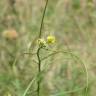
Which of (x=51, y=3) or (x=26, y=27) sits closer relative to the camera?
(x=26, y=27)

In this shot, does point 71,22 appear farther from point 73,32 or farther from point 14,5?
point 14,5

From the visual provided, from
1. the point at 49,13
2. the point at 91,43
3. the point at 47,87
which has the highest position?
the point at 49,13

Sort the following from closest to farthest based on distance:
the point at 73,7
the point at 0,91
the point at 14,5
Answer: the point at 0,91, the point at 14,5, the point at 73,7

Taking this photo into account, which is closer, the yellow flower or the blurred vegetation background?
the blurred vegetation background

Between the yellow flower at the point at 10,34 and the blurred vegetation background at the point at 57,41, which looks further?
the yellow flower at the point at 10,34

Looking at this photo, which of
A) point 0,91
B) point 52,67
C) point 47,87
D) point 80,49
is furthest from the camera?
point 80,49

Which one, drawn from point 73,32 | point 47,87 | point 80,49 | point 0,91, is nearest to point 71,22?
point 73,32

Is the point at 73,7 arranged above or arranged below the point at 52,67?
above
